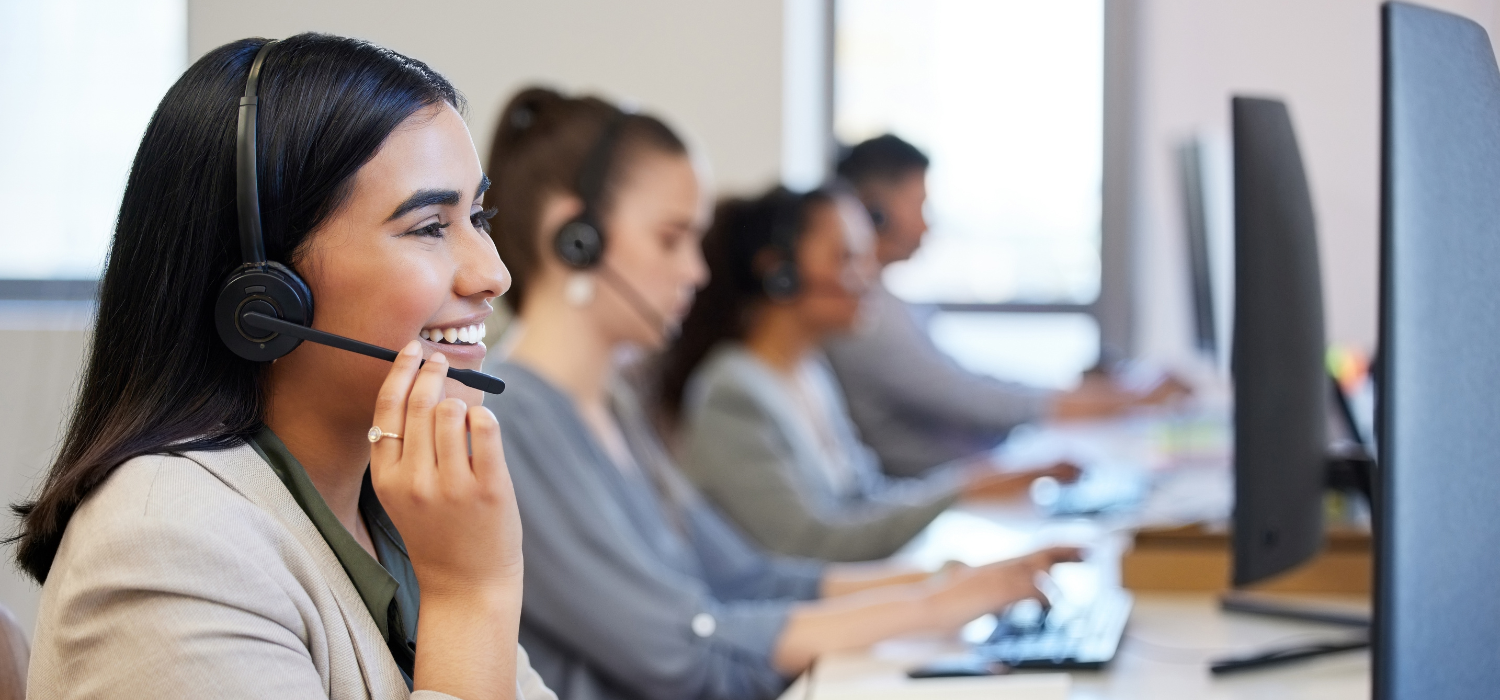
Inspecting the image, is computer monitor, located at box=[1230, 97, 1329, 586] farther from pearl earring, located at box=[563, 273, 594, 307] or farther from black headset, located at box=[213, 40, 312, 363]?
black headset, located at box=[213, 40, 312, 363]

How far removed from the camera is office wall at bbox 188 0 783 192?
0.85 m

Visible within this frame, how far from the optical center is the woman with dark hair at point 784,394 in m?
1.90

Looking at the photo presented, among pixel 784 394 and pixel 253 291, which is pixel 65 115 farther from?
pixel 784 394

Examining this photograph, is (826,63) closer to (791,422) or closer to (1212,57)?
(1212,57)

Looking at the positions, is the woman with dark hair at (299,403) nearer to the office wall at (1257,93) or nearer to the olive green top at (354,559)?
the olive green top at (354,559)

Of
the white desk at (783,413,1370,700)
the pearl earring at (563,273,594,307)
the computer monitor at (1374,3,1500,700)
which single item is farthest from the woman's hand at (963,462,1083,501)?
the computer monitor at (1374,3,1500,700)

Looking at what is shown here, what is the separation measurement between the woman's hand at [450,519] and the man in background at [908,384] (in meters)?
2.26

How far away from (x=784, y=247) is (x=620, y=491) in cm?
87

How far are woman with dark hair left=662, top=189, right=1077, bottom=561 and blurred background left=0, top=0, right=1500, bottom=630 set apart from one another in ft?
0.78

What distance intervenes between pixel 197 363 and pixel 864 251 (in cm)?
174

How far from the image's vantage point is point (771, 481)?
1.90m

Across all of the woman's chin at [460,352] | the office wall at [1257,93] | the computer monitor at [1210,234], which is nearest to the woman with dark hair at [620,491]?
the woman's chin at [460,352]

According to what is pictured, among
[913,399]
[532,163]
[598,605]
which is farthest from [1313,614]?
[913,399]

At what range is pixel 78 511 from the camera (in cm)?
64
